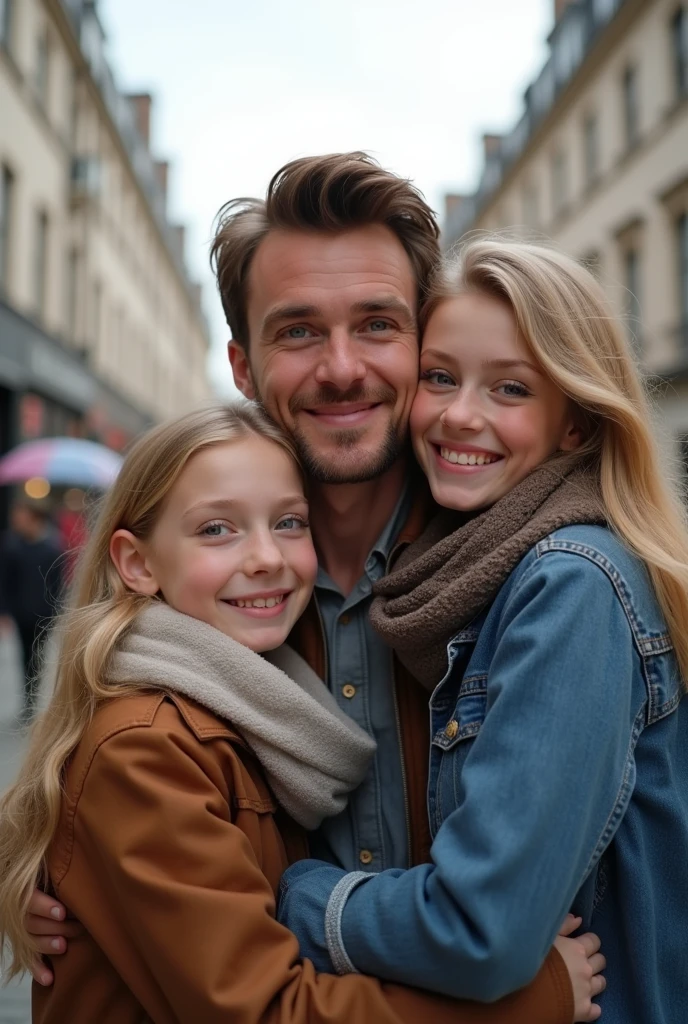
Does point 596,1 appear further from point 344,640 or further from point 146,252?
point 344,640

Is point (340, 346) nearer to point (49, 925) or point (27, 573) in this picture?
point (49, 925)

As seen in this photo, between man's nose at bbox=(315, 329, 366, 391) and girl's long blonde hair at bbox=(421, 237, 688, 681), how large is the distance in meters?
0.37

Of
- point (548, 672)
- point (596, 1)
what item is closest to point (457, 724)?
point (548, 672)

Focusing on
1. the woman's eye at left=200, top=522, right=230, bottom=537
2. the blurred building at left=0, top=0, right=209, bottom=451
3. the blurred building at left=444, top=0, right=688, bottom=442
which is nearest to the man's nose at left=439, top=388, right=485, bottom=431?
the woman's eye at left=200, top=522, right=230, bottom=537

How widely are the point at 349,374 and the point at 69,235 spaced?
66.8ft

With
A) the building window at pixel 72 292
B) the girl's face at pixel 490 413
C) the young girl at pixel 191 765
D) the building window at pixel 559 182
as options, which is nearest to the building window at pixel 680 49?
the building window at pixel 559 182

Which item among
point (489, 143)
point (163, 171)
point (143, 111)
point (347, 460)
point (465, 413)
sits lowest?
point (347, 460)

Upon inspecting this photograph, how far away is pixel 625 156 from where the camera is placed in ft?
68.9

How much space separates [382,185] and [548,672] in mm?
1476

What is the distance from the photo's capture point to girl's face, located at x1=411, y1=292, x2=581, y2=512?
2.09m

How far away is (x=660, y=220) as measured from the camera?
19.5 m

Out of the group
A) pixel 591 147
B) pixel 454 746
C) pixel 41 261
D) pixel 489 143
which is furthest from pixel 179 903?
pixel 489 143

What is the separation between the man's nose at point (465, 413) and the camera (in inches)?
83.2

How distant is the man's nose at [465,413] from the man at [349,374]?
11.9 inches
